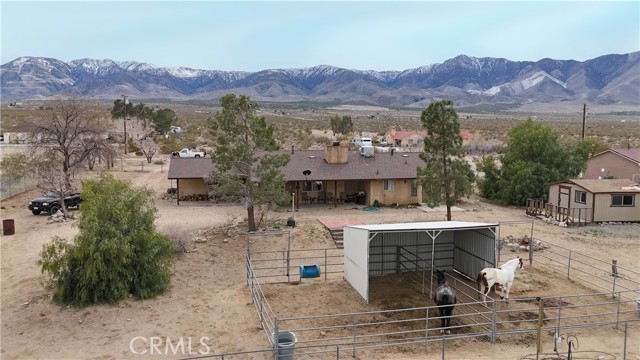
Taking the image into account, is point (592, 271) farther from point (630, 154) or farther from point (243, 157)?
point (630, 154)

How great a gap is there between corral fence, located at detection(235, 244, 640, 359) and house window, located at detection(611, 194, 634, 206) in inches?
422

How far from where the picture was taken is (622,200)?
31.8 meters

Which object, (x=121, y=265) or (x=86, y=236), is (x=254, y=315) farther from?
(x=86, y=236)

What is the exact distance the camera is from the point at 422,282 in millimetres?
20484

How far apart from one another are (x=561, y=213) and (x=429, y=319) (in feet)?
68.2

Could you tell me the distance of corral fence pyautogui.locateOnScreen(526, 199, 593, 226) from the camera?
31594 mm

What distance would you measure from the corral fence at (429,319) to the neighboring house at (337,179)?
523 inches

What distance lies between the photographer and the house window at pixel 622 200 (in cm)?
3166

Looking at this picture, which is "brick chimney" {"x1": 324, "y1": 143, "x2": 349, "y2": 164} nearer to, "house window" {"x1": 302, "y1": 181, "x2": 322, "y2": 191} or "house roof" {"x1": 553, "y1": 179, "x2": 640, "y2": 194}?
"house window" {"x1": 302, "y1": 181, "x2": 322, "y2": 191}

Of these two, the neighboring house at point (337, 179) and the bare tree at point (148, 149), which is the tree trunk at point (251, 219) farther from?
the bare tree at point (148, 149)

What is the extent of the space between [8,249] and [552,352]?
22942 mm

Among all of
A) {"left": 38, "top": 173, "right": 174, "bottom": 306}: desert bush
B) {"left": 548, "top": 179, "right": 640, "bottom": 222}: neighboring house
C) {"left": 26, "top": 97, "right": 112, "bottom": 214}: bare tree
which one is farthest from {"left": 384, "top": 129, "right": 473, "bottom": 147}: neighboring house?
{"left": 38, "top": 173, "right": 174, "bottom": 306}: desert bush

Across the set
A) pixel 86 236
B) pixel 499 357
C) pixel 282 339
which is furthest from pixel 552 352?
pixel 86 236

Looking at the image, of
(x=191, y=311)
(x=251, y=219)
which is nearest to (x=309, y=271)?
(x=191, y=311)
